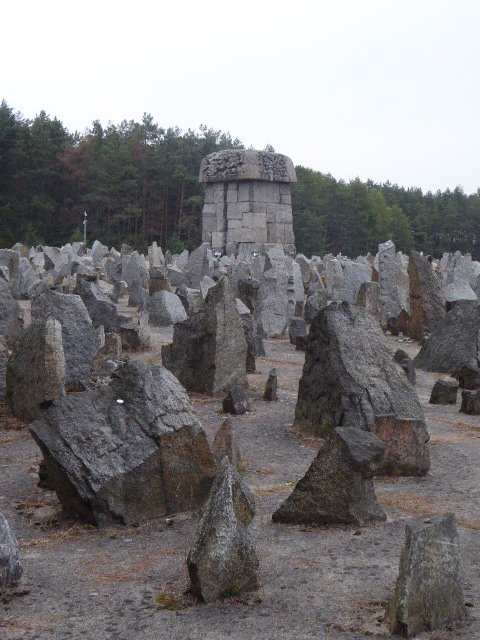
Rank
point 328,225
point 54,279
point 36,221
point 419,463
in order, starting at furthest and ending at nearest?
point 328,225 → point 36,221 → point 54,279 → point 419,463

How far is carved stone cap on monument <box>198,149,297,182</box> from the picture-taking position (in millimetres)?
34031

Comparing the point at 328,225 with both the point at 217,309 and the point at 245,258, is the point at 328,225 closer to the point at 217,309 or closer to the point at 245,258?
the point at 245,258

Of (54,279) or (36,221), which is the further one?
(36,221)

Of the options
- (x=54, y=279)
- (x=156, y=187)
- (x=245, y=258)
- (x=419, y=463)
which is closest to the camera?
(x=419, y=463)

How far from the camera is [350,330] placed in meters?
7.46

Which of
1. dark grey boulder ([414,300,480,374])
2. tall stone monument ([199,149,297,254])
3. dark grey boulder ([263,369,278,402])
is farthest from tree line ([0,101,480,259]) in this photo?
dark grey boulder ([263,369,278,402])

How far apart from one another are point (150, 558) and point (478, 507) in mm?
1982

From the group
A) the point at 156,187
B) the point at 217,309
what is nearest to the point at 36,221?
the point at 156,187

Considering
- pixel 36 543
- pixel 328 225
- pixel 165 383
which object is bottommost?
pixel 36 543

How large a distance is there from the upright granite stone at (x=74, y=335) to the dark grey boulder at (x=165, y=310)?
5.51 metres

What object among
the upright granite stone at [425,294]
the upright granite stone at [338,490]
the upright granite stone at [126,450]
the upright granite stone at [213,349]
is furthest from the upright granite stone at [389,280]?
the upright granite stone at [338,490]

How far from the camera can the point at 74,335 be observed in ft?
29.8

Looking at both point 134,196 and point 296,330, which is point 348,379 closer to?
point 296,330

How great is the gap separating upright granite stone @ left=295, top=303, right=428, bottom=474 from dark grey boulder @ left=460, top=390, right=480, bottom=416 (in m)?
1.29
